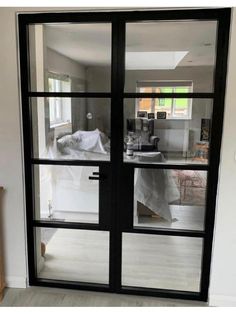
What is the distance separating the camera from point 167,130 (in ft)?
7.39

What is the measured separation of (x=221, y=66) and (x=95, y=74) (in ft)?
3.10

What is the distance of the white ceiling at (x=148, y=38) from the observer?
209 centimetres

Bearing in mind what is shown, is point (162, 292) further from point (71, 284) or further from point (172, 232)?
point (71, 284)

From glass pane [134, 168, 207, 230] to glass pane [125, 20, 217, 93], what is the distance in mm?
683

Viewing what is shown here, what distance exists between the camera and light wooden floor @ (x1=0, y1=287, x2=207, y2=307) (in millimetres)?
2352

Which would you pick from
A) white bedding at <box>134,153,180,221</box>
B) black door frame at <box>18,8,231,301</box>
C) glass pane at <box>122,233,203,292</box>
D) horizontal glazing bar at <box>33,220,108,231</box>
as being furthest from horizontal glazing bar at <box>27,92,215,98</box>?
glass pane at <box>122,233,203,292</box>

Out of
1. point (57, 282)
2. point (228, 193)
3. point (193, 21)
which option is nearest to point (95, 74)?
point (193, 21)

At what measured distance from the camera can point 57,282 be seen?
2.56 m

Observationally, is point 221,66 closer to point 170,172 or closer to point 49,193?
point 170,172

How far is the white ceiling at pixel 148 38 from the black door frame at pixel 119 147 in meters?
0.05

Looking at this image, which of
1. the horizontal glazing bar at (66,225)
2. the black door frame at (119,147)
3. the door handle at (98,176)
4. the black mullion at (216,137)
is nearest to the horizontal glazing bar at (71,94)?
the black door frame at (119,147)

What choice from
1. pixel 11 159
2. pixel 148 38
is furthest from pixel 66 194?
pixel 148 38

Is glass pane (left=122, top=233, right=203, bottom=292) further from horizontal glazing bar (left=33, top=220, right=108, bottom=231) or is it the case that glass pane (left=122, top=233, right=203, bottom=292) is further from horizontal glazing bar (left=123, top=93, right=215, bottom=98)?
horizontal glazing bar (left=123, top=93, right=215, bottom=98)

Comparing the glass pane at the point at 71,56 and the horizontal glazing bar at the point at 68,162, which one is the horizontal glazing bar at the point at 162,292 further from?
the glass pane at the point at 71,56
